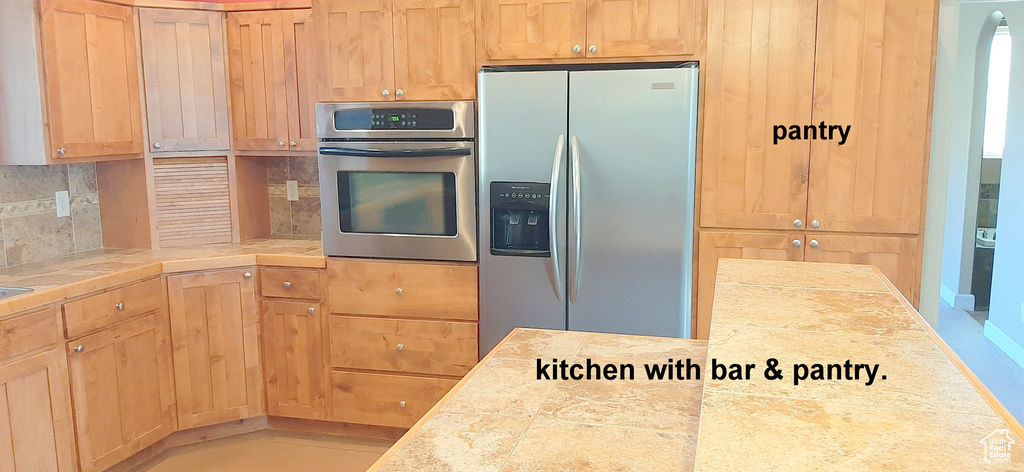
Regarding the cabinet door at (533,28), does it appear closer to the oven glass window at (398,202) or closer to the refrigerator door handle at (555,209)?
the refrigerator door handle at (555,209)

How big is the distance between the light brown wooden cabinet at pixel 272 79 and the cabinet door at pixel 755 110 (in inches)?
72.1

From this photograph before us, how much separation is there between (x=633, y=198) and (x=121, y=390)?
7.11ft

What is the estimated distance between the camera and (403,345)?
3.40m

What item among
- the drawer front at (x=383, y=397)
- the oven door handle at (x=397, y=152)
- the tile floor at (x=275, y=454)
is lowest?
the tile floor at (x=275, y=454)

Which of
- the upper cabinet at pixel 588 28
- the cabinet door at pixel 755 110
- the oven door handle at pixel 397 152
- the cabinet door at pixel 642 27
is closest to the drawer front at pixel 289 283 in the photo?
the oven door handle at pixel 397 152

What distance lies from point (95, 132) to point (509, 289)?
1.86 metres

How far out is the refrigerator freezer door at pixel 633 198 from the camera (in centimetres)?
296

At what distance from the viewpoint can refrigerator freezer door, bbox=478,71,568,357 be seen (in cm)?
306

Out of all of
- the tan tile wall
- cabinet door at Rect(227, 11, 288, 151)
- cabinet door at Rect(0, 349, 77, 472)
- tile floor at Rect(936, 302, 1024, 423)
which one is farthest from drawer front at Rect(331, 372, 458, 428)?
tile floor at Rect(936, 302, 1024, 423)

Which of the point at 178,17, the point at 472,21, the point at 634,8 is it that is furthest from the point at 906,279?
the point at 178,17

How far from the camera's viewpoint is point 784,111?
294 centimetres

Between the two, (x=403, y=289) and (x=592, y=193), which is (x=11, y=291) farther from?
(x=592, y=193)

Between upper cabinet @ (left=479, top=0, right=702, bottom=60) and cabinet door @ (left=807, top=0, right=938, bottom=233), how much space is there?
50cm

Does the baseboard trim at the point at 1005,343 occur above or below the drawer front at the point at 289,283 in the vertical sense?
below
